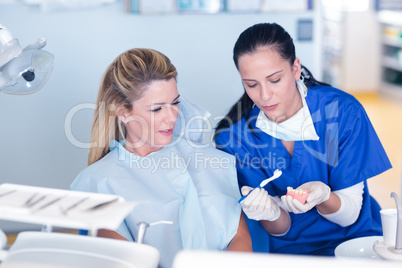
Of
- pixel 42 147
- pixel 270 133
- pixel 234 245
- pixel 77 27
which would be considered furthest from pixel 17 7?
pixel 234 245

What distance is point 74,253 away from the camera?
1024 millimetres

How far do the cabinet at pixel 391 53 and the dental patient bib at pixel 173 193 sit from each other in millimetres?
4891

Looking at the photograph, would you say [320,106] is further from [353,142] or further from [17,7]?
[17,7]

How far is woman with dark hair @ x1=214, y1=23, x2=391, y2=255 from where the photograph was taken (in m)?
1.83

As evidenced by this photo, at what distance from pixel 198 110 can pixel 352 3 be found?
510cm

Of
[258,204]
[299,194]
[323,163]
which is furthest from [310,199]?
[323,163]

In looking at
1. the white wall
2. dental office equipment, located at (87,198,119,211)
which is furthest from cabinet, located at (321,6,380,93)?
dental office equipment, located at (87,198,119,211)

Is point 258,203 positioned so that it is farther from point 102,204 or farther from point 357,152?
point 102,204

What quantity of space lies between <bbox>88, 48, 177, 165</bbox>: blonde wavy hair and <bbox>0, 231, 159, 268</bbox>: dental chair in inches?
30.1

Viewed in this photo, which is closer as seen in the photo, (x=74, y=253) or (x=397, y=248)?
(x=74, y=253)

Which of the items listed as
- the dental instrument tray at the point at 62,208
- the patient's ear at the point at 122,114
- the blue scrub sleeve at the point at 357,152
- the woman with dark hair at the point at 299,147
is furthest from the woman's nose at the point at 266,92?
the dental instrument tray at the point at 62,208

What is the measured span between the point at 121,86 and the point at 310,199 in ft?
2.36

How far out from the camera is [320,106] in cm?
190

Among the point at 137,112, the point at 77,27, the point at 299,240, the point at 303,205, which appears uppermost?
the point at 77,27
